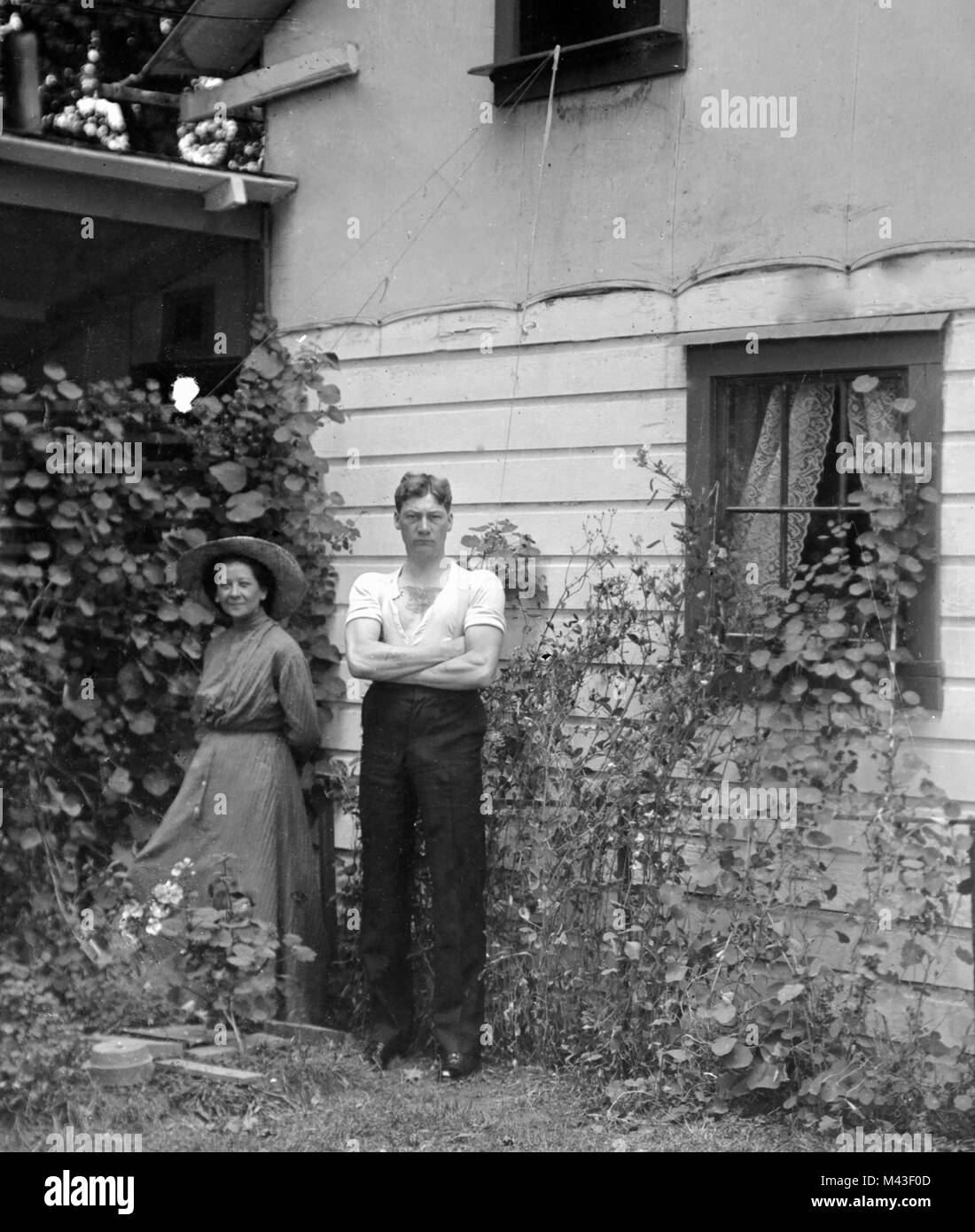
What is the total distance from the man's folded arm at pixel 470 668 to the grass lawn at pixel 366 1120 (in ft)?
4.84

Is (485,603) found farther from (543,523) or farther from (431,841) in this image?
(543,523)

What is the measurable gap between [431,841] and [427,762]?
12.1 inches

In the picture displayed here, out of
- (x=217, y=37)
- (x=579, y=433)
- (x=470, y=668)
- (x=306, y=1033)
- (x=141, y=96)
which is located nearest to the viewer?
(x=470, y=668)

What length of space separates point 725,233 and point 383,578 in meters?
2.03

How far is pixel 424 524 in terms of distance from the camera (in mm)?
6227

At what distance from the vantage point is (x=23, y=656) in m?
6.81

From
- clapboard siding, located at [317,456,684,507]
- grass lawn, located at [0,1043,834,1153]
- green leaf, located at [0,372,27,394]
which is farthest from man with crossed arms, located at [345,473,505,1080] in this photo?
green leaf, located at [0,372,27,394]

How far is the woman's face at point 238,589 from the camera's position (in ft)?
22.6

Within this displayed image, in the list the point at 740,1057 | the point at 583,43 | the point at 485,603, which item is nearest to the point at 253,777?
the point at 485,603

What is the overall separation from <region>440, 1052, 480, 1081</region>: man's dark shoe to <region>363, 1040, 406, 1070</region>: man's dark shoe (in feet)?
0.75

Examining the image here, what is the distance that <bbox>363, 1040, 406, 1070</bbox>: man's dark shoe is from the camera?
625 centimetres
